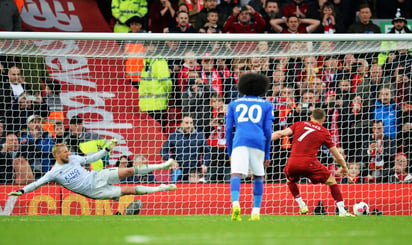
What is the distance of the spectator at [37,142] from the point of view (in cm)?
1404

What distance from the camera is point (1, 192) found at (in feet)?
43.7

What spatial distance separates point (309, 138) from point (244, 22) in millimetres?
4329

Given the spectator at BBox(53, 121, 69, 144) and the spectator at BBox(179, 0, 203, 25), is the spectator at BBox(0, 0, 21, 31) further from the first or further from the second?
the spectator at BBox(179, 0, 203, 25)

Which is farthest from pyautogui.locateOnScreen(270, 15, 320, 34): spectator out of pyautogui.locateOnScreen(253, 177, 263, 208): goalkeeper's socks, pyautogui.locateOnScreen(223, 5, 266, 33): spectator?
pyautogui.locateOnScreen(253, 177, 263, 208): goalkeeper's socks

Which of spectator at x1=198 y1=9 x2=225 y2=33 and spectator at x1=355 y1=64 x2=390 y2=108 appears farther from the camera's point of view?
spectator at x1=198 y1=9 x2=225 y2=33

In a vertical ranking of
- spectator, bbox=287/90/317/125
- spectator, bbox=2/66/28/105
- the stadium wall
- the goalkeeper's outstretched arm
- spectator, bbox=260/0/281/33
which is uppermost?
spectator, bbox=260/0/281/33

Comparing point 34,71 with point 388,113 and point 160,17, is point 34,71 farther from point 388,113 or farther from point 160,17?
point 388,113

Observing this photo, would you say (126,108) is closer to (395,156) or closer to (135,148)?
(135,148)

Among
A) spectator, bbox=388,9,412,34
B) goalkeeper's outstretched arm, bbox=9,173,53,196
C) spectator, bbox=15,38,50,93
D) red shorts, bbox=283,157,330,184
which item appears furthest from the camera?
spectator, bbox=388,9,412,34

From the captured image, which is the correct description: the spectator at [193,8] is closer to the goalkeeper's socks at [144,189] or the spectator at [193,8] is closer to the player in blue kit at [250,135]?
the goalkeeper's socks at [144,189]

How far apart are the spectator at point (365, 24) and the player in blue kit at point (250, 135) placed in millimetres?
6520

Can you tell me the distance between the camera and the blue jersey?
10.0m

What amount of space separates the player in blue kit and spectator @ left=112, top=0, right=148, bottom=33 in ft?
21.1

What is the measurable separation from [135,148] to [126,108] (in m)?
0.74
